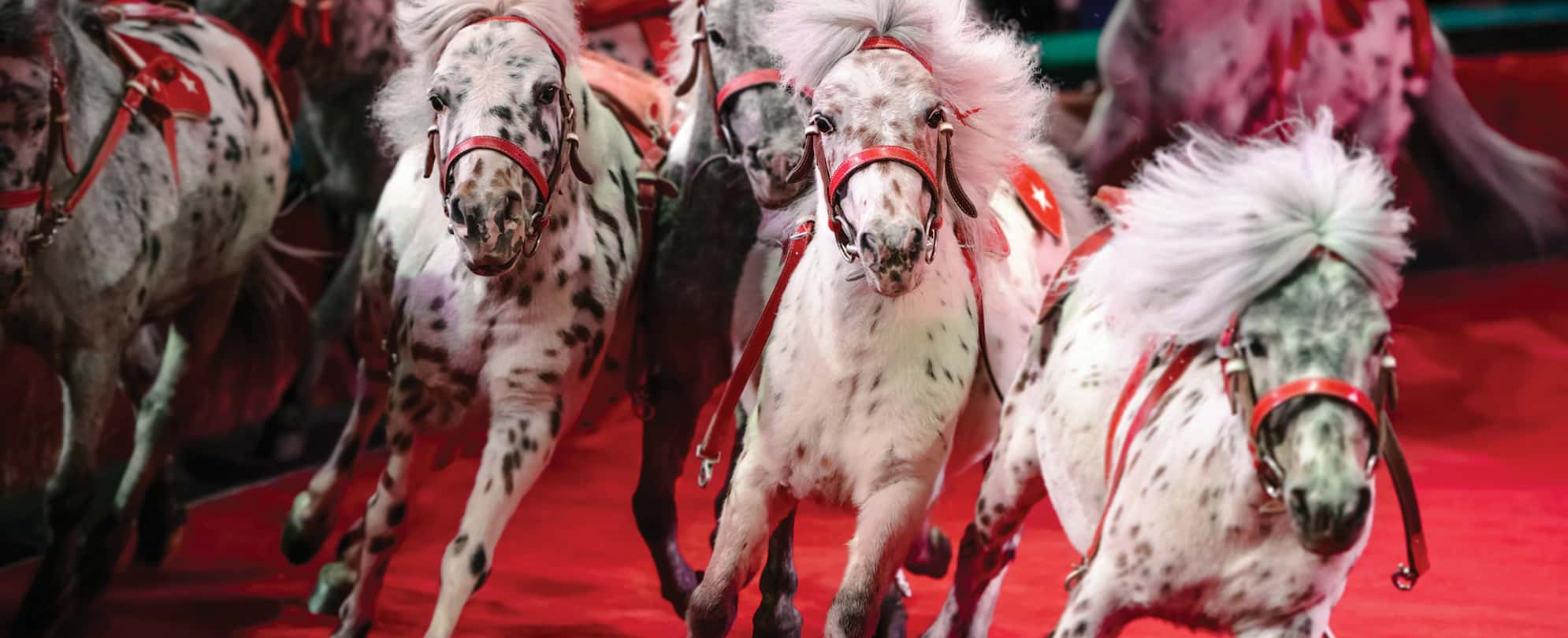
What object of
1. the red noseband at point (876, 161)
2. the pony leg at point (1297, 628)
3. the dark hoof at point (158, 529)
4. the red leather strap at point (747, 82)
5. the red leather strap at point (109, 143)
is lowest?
the dark hoof at point (158, 529)

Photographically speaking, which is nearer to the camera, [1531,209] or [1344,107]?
[1344,107]

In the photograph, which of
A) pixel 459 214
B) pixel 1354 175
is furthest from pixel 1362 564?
pixel 459 214

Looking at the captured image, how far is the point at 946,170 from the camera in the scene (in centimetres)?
306

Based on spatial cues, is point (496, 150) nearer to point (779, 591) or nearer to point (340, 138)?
point (779, 591)

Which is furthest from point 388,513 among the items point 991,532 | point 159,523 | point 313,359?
point 313,359

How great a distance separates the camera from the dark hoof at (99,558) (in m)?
4.21

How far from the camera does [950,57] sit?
3.10 m

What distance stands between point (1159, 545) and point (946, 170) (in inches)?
34.3

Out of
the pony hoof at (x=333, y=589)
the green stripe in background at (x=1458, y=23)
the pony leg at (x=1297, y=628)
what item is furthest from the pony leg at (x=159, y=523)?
the green stripe in background at (x=1458, y=23)

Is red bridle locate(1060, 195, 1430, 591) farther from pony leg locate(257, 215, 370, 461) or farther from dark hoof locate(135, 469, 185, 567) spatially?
pony leg locate(257, 215, 370, 461)

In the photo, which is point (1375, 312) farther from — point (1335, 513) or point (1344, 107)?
point (1344, 107)

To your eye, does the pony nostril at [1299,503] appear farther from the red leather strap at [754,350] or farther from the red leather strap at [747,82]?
the red leather strap at [747,82]

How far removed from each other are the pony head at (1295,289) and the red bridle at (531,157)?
1208 mm

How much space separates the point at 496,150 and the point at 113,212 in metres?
1.43
